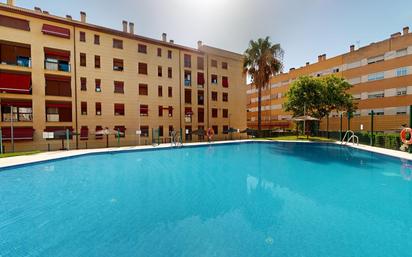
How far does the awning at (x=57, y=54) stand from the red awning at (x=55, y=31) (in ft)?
5.74

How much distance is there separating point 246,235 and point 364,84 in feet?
136

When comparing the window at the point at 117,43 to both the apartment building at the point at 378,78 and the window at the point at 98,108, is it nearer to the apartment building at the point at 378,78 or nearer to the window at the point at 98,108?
the window at the point at 98,108

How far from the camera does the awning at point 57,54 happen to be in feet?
71.0

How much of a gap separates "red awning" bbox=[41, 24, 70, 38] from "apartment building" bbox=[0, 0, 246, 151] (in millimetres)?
93

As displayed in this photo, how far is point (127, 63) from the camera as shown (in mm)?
26062

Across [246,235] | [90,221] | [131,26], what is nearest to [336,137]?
[246,235]

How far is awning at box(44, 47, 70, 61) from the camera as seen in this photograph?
21.6 meters

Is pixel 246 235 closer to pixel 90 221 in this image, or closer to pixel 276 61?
pixel 90 221

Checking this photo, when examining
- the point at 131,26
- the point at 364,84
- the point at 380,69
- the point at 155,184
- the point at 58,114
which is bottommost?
the point at 155,184

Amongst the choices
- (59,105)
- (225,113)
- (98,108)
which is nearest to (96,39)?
(98,108)

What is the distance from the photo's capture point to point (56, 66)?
22.1 meters

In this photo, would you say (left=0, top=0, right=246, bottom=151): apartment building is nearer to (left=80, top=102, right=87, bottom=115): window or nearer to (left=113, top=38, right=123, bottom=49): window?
(left=80, top=102, right=87, bottom=115): window

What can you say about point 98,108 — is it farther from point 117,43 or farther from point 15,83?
point 117,43

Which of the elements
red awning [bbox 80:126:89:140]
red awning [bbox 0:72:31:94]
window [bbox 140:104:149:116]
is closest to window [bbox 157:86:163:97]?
window [bbox 140:104:149:116]
